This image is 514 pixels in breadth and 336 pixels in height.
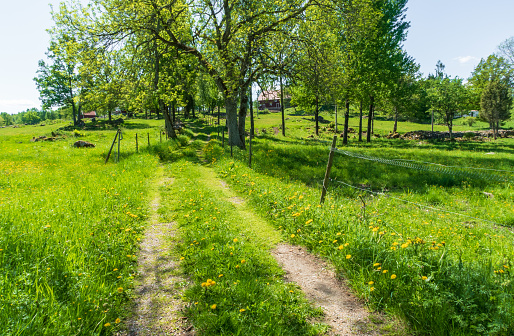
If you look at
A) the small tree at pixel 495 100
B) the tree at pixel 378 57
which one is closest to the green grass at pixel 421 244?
the tree at pixel 378 57

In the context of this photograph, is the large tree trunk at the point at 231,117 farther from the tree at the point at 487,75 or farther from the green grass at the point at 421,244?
the tree at the point at 487,75

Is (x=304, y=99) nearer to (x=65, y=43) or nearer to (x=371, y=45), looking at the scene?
(x=371, y=45)

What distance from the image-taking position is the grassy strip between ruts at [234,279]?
12.4ft

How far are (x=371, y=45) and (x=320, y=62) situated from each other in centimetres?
1535

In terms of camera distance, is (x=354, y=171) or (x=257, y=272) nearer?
(x=257, y=272)

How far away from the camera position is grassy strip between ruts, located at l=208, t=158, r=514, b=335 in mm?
3564

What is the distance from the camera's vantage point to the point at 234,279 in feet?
15.3

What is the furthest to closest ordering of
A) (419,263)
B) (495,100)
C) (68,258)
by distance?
(495,100), (68,258), (419,263)

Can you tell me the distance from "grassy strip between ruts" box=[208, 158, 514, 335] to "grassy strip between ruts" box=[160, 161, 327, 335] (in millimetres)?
1051

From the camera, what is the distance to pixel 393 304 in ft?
13.8

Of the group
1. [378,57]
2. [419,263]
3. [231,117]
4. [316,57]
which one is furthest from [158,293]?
[378,57]

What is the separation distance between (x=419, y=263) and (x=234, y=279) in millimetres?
3017

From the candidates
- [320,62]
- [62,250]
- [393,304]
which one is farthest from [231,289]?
[320,62]

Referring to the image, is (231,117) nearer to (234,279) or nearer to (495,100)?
(234,279)
